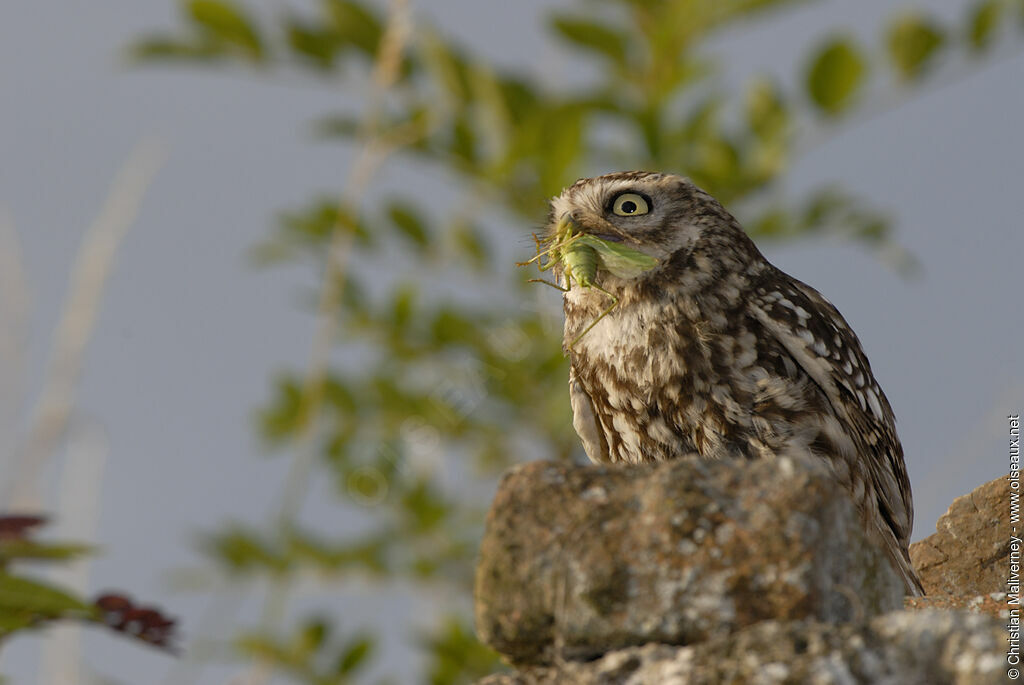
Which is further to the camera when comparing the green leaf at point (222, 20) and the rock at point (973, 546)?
the green leaf at point (222, 20)

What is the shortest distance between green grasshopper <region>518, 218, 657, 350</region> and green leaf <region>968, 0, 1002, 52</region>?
2406mm

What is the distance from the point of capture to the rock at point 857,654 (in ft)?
5.50

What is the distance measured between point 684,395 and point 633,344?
229 mm

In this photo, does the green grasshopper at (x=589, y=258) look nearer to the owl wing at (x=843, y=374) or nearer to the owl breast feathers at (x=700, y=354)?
the owl breast feathers at (x=700, y=354)

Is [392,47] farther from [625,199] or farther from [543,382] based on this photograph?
[543,382]

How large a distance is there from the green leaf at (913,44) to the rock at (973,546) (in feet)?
6.91

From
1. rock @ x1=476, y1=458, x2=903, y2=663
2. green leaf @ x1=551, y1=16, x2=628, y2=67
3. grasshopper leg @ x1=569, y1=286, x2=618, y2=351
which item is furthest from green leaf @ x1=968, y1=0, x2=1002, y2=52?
rock @ x1=476, y1=458, x2=903, y2=663

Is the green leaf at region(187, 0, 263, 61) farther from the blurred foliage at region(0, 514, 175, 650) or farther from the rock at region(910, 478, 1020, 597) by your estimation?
the rock at region(910, 478, 1020, 597)

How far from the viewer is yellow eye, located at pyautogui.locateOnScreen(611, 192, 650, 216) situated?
3434mm

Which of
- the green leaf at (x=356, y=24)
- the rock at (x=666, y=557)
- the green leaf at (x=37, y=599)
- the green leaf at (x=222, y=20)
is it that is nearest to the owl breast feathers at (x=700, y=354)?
the rock at (x=666, y=557)

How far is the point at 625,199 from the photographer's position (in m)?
3.43

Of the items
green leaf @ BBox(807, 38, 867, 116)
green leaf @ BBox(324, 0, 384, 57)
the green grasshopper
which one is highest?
green leaf @ BBox(324, 0, 384, 57)

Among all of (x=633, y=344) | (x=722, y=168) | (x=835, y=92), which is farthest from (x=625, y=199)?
(x=835, y=92)

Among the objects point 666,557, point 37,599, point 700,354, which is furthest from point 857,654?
point 700,354
